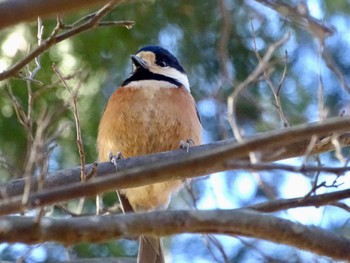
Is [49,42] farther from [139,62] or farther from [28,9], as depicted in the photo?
[139,62]

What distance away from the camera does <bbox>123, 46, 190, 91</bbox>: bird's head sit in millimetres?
5238

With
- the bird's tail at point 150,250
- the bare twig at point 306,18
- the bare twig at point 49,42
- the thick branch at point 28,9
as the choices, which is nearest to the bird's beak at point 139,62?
the bird's tail at point 150,250

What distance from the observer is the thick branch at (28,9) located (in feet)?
6.59

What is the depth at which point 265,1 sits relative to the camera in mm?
3529

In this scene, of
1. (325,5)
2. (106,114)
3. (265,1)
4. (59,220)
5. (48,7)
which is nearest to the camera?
(48,7)

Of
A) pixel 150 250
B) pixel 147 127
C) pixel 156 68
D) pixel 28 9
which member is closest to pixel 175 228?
pixel 28 9

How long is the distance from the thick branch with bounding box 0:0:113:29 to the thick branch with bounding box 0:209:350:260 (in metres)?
0.60

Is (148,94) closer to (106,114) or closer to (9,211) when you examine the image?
(106,114)

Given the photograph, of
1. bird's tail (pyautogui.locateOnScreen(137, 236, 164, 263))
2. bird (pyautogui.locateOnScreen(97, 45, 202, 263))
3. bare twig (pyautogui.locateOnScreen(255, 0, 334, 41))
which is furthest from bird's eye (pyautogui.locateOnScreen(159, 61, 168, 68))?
bare twig (pyautogui.locateOnScreen(255, 0, 334, 41))

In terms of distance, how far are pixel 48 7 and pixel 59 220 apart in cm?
63

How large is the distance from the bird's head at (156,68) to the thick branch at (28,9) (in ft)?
10.2

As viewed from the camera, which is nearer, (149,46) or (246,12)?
(149,46)

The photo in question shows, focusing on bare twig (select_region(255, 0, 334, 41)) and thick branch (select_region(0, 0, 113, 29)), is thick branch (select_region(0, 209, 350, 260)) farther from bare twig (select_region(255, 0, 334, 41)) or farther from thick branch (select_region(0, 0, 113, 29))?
bare twig (select_region(255, 0, 334, 41))

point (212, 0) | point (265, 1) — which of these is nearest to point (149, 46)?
point (212, 0)
